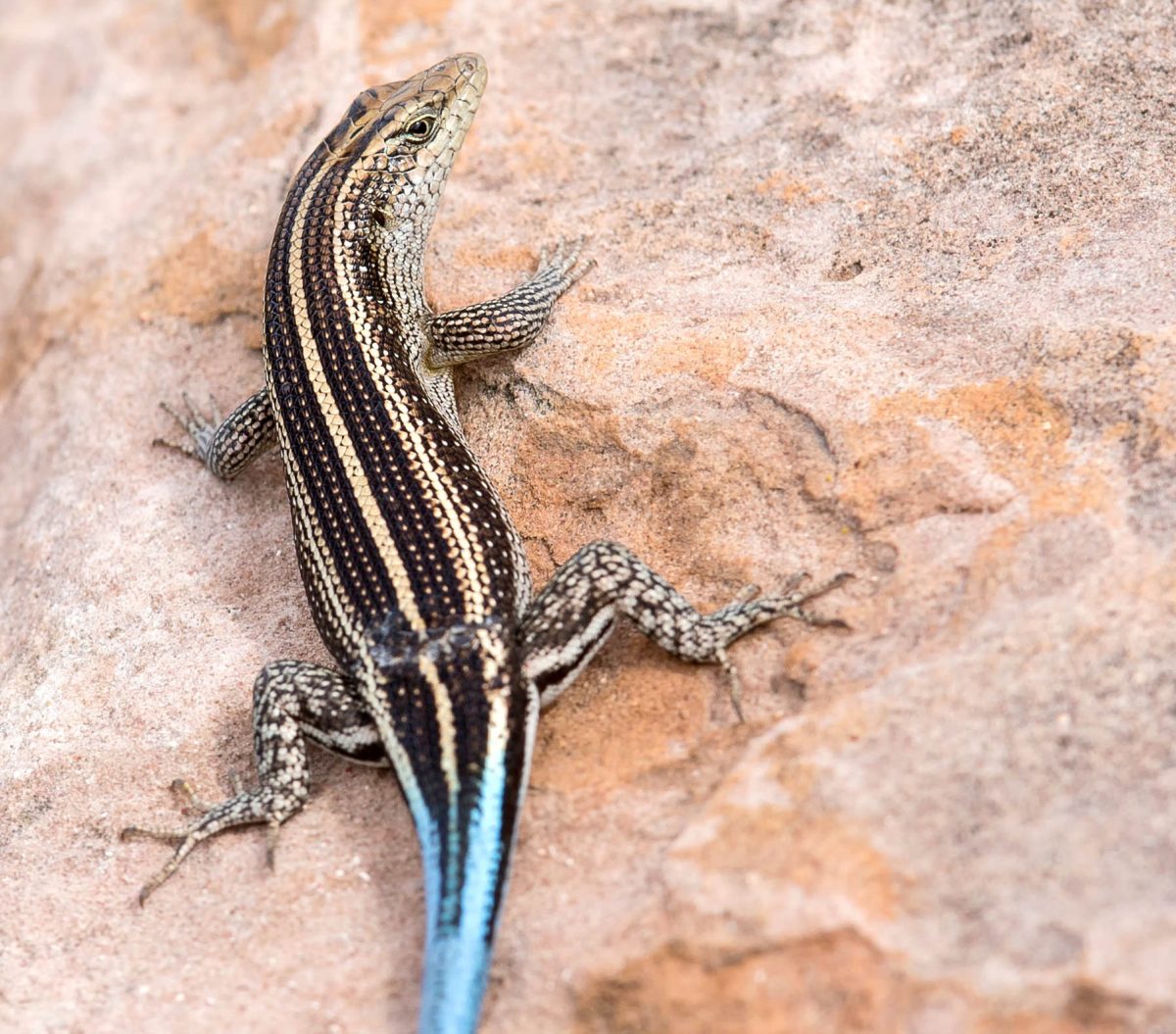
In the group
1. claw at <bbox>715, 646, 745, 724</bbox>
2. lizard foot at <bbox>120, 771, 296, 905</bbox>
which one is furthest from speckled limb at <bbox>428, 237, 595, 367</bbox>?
lizard foot at <bbox>120, 771, 296, 905</bbox>

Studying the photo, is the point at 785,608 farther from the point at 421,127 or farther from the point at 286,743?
the point at 421,127

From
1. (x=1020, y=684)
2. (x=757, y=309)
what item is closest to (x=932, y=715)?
(x=1020, y=684)

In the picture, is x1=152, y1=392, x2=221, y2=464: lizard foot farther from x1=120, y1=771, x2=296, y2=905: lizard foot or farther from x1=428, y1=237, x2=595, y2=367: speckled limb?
x1=120, y1=771, x2=296, y2=905: lizard foot

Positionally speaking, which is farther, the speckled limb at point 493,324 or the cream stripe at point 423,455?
the speckled limb at point 493,324

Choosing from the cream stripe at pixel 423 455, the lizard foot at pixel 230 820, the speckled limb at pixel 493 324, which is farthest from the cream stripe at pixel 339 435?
the lizard foot at pixel 230 820

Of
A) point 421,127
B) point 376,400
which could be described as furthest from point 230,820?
point 421,127

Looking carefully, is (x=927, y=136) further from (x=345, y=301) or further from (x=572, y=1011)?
(x=572, y=1011)

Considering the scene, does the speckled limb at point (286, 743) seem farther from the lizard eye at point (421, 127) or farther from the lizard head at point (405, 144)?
the lizard eye at point (421, 127)
